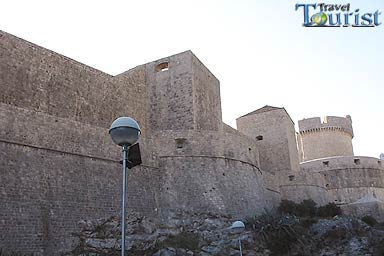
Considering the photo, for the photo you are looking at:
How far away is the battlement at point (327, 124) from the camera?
1473 inches

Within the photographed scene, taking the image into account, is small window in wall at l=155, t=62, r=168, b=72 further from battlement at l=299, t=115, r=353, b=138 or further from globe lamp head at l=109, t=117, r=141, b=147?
battlement at l=299, t=115, r=353, b=138

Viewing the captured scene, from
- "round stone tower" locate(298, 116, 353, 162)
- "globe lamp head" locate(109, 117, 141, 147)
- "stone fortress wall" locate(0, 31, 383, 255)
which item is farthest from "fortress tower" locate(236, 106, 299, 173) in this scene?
"globe lamp head" locate(109, 117, 141, 147)

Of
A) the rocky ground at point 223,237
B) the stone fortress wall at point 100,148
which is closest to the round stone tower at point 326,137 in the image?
the stone fortress wall at point 100,148

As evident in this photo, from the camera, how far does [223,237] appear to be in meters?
15.4

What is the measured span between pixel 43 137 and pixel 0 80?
10.8 ft

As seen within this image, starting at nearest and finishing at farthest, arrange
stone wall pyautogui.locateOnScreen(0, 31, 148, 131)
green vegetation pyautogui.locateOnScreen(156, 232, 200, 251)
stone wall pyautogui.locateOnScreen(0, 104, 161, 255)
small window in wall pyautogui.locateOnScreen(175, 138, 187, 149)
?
stone wall pyautogui.locateOnScreen(0, 104, 161, 255)
green vegetation pyautogui.locateOnScreen(156, 232, 200, 251)
stone wall pyautogui.locateOnScreen(0, 31, 148, 131)
small window in wall pyautogui.locateOnScreen(175, 138, 187, 149)

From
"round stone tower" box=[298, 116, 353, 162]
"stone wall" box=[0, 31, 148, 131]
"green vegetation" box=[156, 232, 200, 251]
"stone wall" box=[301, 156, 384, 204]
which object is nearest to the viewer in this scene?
"green vegetation" box=[156, 232, 200, 251]

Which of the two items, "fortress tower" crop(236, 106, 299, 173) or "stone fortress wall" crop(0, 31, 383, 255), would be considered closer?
"stone fortress wall" crop(0, 31, 383, 255)

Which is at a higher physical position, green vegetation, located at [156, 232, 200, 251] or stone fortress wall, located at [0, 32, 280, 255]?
stone fortress wall, located at [0, 32, 280, 255]

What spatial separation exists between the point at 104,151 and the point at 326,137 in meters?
26.5

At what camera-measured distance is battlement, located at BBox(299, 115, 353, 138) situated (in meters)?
37.4

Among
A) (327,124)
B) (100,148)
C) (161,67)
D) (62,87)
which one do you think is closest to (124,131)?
(100,148)

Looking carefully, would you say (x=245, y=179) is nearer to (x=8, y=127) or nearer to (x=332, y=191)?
(x=8, y=127)

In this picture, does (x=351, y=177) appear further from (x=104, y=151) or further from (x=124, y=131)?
(x=124, y=131)
